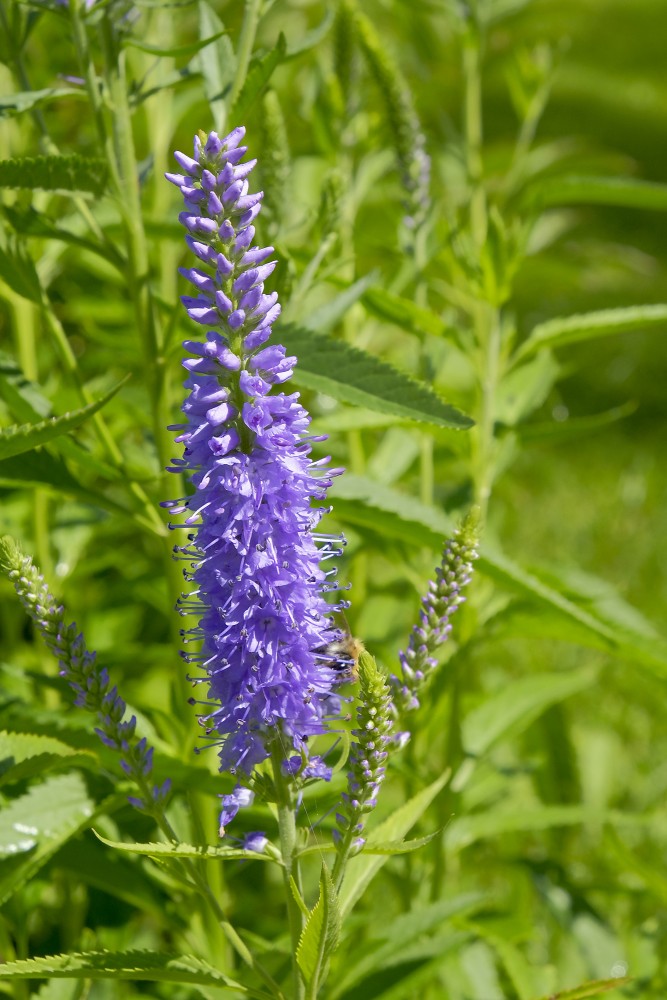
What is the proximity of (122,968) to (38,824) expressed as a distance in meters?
0.46

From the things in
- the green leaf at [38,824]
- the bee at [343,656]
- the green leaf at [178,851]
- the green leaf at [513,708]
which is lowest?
the green leaf at [513,708]

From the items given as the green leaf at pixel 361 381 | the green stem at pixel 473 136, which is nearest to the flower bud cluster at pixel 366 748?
the green leaf at pixel 361 381

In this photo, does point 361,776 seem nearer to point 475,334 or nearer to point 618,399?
point 475,334

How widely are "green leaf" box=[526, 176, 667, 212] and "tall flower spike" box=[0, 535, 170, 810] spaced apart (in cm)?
149

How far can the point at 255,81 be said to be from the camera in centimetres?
156

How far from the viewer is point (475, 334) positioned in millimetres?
2350

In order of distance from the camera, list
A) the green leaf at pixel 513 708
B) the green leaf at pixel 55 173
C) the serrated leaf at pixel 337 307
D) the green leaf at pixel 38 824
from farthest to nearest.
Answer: the green leaf at pixel 513 708 → the serrated leaf at pixel 337 307 → the green leaf at pixel 38 824 → the green leaf at pixel 55 173

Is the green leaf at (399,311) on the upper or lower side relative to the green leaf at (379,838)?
upper

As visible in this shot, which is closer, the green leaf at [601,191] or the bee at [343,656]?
the bee at [343,656]

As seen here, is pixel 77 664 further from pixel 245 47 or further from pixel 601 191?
pixel 601 191

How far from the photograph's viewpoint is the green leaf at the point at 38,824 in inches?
61.9

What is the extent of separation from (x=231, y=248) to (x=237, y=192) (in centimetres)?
6

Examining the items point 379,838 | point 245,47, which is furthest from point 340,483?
point 245,47

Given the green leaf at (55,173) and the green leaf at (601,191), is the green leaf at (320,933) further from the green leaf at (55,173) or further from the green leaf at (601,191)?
the green leaf at (601,191)
